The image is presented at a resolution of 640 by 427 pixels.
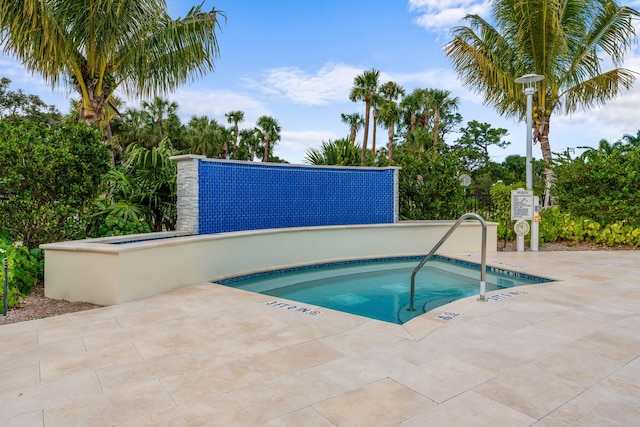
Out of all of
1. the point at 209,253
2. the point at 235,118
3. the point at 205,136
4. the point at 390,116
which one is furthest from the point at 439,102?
the point at 209,253

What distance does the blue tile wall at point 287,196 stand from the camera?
7.07 metres

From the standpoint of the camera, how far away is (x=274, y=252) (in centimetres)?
741

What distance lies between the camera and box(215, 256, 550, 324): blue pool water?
219 inches

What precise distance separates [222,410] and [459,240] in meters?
8.00

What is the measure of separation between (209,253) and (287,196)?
237cm

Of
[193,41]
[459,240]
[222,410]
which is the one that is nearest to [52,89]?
[193,41]

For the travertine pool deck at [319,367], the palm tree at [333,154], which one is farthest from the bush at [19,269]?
the palm tree at [333,154]

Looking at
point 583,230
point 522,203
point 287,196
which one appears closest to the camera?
point 287,196

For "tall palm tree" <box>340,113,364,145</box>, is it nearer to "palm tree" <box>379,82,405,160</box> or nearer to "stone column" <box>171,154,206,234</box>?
"palm tree" <box>379,82,405,160</box>

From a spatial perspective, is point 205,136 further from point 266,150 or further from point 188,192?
point 188,192

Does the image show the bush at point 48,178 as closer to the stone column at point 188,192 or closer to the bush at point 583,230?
the stone column at point 188,192

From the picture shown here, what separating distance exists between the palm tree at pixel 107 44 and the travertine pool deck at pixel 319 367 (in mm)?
5330

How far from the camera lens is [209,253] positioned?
628 cm

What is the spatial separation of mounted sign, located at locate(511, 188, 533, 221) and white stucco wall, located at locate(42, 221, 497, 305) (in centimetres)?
69
